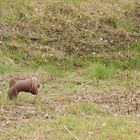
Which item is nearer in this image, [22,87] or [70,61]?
[22,87]

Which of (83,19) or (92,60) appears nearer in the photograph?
(92,60)

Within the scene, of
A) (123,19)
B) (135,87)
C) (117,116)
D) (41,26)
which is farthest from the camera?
(123,19)

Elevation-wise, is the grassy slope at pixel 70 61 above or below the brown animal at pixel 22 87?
below

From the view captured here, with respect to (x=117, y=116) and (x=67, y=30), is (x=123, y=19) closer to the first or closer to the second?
(x=67, y=30)

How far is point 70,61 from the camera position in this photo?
36.8ft

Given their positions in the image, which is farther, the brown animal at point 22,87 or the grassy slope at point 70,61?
the brown animal at point 22,87

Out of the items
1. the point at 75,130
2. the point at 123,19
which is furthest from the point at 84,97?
the point at 123,19

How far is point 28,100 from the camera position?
25.1 ft

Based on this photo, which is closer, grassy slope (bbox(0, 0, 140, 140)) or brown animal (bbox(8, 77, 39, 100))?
grassy slope (bbox(0, 0, 140, 140))

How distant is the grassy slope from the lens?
6.34 meters

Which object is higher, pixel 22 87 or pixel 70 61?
pixel 22 87

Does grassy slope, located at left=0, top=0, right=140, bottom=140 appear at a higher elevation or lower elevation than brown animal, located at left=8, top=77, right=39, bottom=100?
lower

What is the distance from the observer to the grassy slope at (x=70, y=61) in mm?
6340

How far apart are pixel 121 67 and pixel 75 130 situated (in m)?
5.36
